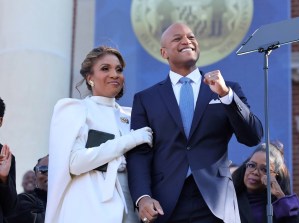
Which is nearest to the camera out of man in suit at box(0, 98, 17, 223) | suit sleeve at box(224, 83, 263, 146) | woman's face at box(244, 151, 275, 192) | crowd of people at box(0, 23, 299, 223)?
suit sleeve at box(224, 83, 263, 146)

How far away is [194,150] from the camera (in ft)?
14.9

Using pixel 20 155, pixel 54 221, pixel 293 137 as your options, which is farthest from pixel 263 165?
pixel 293 137

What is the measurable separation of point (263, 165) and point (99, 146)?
1.18 meters

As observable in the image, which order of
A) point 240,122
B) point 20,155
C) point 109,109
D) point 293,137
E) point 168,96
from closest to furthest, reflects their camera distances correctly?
point 240,122 < point 168,96 < point 109,109 < point 20,155 < point 293,137

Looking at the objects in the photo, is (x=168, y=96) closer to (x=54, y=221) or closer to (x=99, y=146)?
(x=99, y=146)

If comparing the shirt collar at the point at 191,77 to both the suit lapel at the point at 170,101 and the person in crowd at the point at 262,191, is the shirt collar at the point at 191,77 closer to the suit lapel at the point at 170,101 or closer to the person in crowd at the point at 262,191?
the suit lapel at the point at 170,101

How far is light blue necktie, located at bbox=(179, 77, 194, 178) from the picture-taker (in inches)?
181

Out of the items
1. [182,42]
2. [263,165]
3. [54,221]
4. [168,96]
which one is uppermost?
[182,42]

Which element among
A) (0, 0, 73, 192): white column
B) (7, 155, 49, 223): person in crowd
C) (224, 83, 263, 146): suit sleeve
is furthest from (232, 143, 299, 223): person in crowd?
(0, 0, 73, 192): white column

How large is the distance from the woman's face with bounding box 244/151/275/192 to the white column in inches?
146

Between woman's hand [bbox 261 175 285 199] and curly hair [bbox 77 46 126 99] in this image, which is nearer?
curly hair [bbox 77 46 126 99]

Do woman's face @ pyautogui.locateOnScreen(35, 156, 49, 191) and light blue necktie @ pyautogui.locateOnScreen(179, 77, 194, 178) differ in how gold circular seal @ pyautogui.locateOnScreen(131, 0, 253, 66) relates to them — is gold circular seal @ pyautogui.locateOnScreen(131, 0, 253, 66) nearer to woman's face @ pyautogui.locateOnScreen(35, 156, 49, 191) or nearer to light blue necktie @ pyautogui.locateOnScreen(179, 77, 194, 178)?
woman's face @ pyautogui.locateOnScreen(35, 156, 49, 191)

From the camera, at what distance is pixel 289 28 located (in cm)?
457

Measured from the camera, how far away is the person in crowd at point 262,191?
519 centimetres
